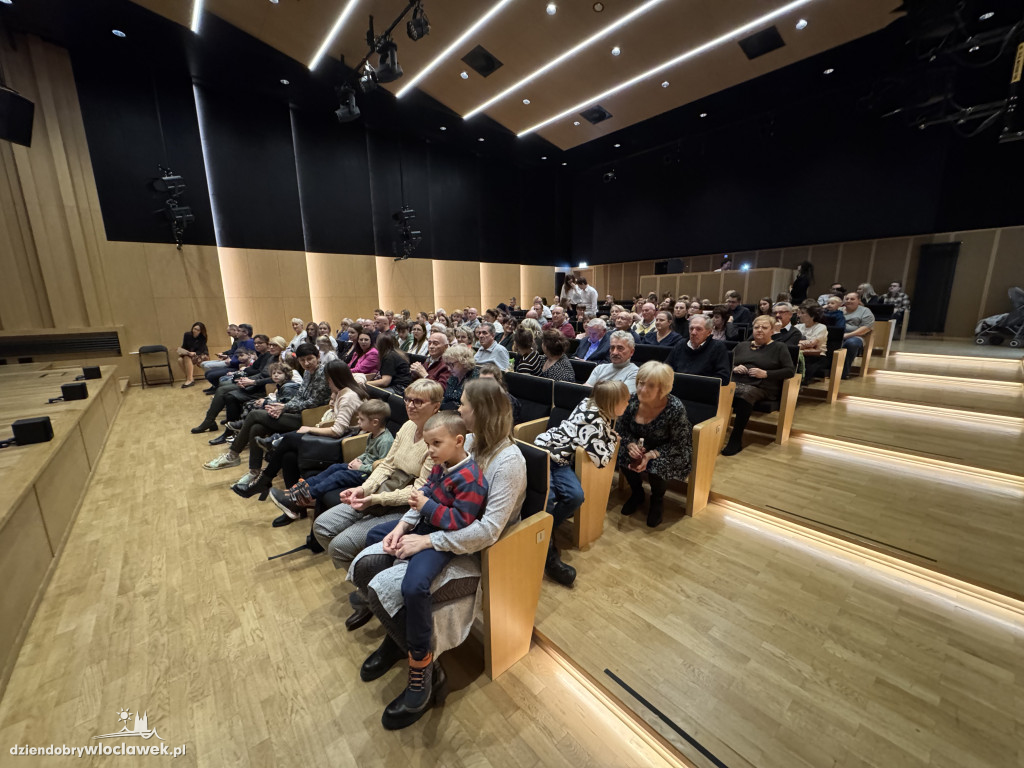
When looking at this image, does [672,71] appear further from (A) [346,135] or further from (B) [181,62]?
(B) [181,62]

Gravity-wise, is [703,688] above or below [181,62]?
below

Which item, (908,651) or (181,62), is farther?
(181,62)

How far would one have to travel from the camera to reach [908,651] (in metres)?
1.56

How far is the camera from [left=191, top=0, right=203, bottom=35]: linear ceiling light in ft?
16.8

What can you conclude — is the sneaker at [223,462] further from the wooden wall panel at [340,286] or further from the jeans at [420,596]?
the wooden wall panel at [340,286]

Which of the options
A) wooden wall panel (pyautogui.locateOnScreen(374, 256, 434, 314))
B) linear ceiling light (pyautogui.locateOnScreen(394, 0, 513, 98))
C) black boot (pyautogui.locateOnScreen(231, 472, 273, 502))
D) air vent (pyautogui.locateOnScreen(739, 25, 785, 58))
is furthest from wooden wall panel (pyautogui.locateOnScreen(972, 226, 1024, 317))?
black boot (pyautogui.locateOnScreen(231, 472, 273, 502))

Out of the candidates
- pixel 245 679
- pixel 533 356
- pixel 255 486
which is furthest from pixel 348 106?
pixel 245 679

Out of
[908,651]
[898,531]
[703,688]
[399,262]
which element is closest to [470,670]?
[703,688]

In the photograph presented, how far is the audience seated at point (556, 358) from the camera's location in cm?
331

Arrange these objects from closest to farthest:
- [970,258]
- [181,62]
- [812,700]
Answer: [812,700] < [181,62] < [970,258]

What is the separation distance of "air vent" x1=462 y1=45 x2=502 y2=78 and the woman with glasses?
24.6 ft

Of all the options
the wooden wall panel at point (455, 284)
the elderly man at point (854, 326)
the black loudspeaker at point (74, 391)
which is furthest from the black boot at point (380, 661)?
the wooden wall panel at point (455, 284)

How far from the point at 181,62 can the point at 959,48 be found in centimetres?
1146

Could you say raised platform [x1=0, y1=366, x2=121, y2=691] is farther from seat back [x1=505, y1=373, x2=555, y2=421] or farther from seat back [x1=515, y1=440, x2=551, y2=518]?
seat back [x1=505, y1=373, x2=555, y2=421]
